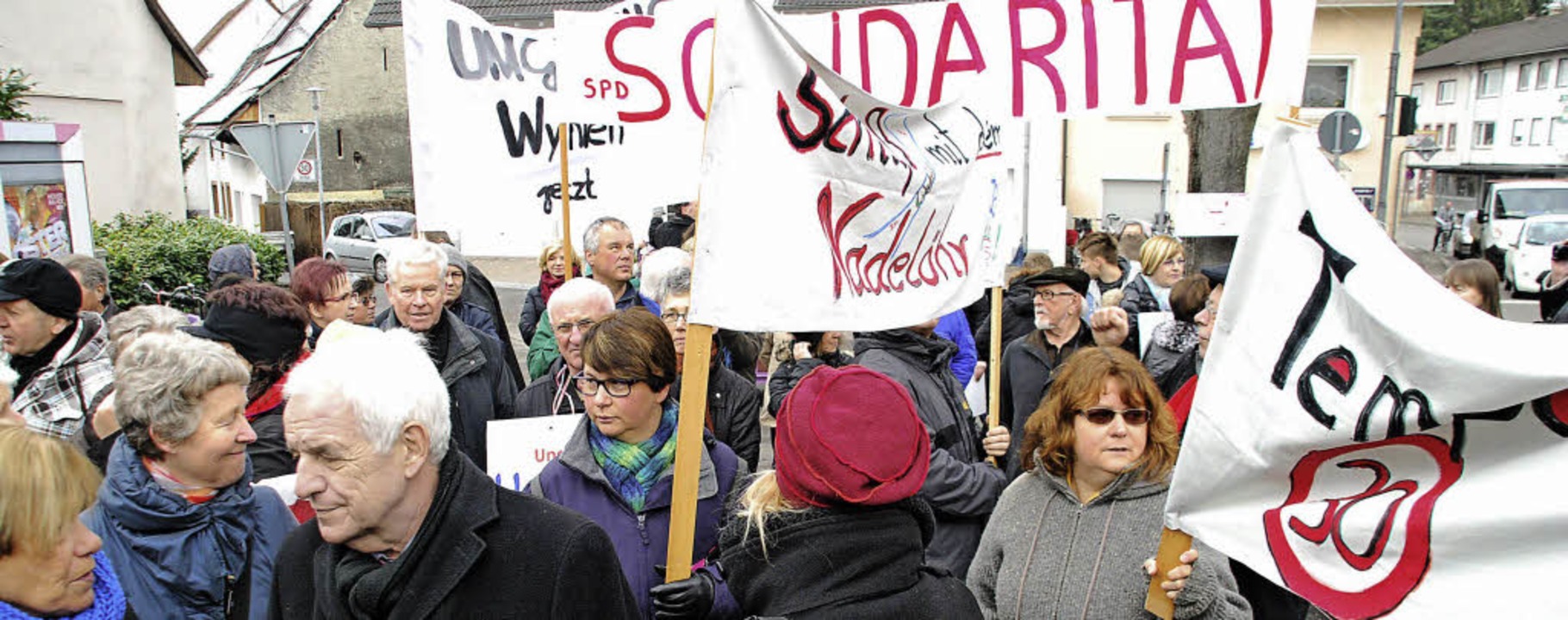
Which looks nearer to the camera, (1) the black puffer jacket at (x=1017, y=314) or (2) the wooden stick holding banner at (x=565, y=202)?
(2) the wooden stick holding banner at (x=565, y=202)

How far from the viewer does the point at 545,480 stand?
3.10 m

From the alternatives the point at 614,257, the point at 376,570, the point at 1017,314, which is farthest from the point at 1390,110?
the point at 376,570

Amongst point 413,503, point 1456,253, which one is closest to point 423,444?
point 413,503

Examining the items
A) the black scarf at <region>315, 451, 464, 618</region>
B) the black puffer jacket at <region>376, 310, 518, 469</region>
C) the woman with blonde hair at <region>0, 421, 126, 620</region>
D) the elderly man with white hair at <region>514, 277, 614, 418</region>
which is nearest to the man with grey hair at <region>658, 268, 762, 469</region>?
the elderly man with white hair at <region>514, 277, 614, 418</region>

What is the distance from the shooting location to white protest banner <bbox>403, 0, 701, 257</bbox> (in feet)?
18.5

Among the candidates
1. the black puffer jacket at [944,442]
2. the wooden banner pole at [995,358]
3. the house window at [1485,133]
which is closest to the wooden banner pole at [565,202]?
the black puffer jacket at [944,442]

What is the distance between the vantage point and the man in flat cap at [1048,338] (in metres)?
5.30

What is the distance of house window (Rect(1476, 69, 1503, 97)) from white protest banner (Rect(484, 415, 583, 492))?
69230mm

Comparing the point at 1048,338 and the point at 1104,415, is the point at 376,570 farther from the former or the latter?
the point at 1048,338

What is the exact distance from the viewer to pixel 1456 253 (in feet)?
96.4

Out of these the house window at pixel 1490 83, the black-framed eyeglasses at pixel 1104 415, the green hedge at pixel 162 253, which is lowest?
the green hedge at pixel 162 253

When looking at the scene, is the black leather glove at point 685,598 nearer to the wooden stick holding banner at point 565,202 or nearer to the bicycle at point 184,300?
the wooden stick holding banner at point 565,202

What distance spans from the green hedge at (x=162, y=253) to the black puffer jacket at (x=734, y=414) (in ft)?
26.6

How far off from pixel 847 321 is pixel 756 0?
85cm
